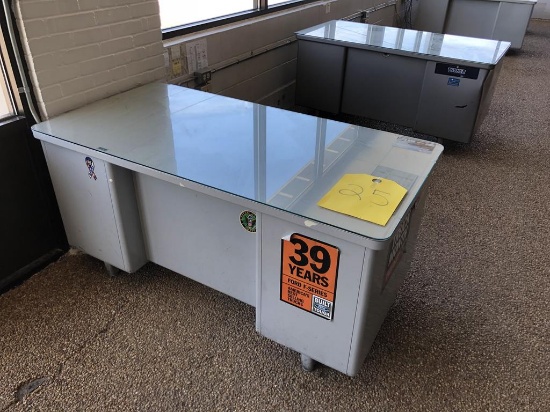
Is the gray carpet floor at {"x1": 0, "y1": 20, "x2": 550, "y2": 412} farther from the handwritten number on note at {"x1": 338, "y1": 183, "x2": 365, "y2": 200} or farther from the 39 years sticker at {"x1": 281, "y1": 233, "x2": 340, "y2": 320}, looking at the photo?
the handwritten number on note at {"x1": 338, "y1": 183, "x2": 365, "y2": 200}

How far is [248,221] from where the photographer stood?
1.58 m

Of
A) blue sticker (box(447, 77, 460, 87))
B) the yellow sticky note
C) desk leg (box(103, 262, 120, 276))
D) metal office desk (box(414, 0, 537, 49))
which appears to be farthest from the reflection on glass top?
metal office desk (box(414, 0, 537, 49))

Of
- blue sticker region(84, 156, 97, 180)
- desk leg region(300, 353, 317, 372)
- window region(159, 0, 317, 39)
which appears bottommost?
desk leg region(300, 353, 317, 372)

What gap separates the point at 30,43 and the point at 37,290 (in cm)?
101

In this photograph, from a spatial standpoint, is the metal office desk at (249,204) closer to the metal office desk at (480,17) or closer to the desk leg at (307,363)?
Result: the desk leg at (307,363)

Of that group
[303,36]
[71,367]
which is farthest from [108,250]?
[303,36]

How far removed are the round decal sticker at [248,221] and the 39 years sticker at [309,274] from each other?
20 cm

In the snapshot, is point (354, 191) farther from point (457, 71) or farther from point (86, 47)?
point (457, 71)

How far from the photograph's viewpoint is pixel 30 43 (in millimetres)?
1700

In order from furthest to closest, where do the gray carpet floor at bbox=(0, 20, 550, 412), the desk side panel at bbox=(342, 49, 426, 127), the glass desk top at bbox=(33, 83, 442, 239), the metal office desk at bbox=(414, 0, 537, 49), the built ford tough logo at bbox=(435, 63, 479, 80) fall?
the metal office desk at bbox=(414, 0, 537, 49) → the desk side panel at bbox=(342, 49, 426, 127) → the built ford tough logo at bbox=(435, 63, 479, 80) → the gray carpet floor at bbox=(0, 20, 550, 412) → the glass desk top at bbox=(33, 83, 442, 239)

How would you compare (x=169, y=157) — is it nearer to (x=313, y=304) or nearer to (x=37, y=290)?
(x=313, y=304)

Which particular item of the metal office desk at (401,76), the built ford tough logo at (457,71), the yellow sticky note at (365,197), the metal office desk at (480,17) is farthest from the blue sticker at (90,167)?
the metal office desk at (480,17)

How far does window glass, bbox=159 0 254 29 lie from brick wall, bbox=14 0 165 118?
317 mm

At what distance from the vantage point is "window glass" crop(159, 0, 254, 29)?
264 cm
